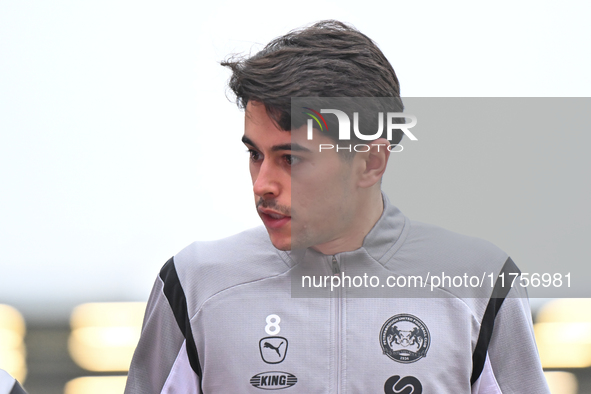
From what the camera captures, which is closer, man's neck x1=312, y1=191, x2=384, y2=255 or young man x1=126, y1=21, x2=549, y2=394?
young man x1=126, y1=21, x2=549, y2=394

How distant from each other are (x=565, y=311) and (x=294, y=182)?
270 cm

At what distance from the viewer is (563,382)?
382 centimetres

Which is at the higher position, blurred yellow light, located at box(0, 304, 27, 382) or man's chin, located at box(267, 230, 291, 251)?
man's chin, located at box(267, 230, 291, 251)

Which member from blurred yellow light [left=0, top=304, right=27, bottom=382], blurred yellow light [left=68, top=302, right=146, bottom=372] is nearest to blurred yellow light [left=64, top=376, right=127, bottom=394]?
blurred yellow light [left=68, top=302, right=146, bottom=372]

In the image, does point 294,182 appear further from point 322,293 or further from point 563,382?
point 563,382

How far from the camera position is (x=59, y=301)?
148 inches

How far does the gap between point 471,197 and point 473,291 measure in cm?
34

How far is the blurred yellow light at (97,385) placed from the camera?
3791 mm

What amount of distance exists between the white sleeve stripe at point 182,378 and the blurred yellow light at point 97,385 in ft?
8.32

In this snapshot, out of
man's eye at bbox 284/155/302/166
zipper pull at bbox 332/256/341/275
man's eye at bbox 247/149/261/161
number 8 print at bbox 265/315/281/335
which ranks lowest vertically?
number 8 print at bbox 265/315/281/335

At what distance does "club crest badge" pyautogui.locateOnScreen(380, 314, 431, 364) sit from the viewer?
4.68 feet

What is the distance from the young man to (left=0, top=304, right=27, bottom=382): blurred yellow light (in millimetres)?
2660

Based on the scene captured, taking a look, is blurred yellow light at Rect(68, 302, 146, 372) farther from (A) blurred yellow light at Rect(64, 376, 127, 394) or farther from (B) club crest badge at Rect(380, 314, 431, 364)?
(B) club crest badge at Rect(380, 314, 431, 364)

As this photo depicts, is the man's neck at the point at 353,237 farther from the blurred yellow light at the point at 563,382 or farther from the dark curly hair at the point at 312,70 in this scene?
the blurred yellow light at the point at 563,382
